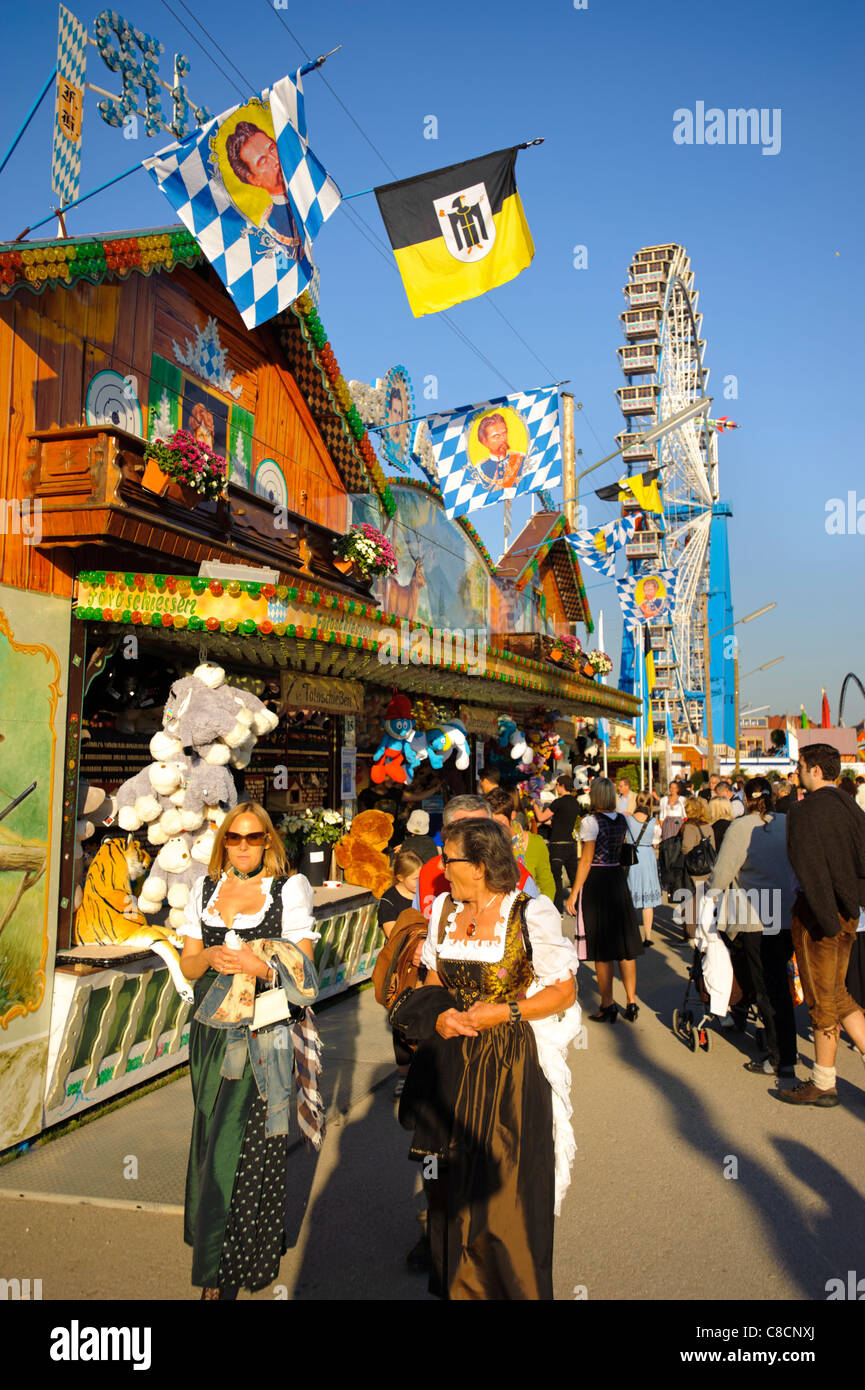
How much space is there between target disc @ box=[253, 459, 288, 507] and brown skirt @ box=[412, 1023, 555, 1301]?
624 centimetres

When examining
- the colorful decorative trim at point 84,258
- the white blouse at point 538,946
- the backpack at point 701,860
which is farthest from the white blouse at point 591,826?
the colorful decorative trim at point 84,258

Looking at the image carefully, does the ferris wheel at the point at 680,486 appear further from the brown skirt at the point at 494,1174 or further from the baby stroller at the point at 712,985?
the brown skirt at the point at 494,1174

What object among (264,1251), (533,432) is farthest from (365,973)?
(533,432)

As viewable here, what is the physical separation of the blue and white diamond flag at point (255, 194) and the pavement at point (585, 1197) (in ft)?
16.7

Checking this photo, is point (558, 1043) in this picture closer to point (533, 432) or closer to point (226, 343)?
point (226, 343)

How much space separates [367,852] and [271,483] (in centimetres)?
390

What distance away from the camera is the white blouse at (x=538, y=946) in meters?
3.15

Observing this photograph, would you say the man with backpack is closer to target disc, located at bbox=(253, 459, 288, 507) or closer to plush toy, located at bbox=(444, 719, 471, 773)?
target disc, located at bbox=(253, 459, 288, 507)

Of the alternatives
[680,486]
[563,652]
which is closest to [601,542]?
[563,652]

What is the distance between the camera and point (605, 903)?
7.56 meters

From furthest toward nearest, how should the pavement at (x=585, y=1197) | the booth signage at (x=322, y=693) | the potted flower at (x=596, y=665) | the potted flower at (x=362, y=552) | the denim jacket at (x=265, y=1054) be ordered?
the potted flower at (x=596, y=665)
the potted flower at (x=362, y=552)
the booth signage at (x=322, y=693)
the pavement at (x=585, y=1197)
the denim jacket at (x=265, y=1054)

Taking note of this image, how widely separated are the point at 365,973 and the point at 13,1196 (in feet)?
15.9

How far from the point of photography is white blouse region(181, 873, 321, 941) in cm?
354

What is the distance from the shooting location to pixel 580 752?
19.7 meters
